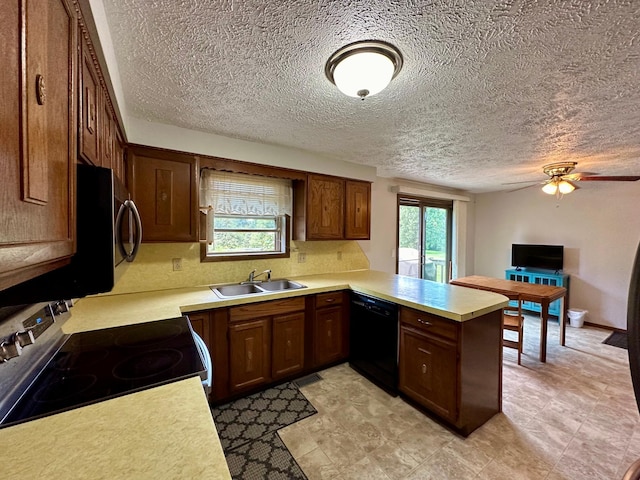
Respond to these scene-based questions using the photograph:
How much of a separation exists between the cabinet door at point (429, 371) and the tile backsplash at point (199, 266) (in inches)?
56.4

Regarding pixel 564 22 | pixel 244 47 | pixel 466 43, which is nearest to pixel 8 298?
pixel 244 47

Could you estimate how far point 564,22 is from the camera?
3.58ft

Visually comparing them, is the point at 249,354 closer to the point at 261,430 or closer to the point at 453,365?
the point at 261,430

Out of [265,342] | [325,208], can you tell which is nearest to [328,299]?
[265,342]

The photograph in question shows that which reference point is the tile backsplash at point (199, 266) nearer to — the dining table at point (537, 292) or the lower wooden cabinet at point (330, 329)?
the lower wooden cabinet at point (330, 329)

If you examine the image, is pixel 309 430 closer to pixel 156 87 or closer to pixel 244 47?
pixel 244 47

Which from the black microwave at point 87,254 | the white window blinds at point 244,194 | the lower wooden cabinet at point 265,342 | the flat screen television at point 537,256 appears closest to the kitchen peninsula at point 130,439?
the black microwave at point 87,254

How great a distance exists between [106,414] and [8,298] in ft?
1.70

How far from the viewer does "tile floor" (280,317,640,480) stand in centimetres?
163

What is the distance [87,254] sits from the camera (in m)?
0.90

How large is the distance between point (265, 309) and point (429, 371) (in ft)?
4.58

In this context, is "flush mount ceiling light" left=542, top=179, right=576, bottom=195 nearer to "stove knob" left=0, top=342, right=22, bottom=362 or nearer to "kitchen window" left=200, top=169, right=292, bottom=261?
"kitchen window" left=200, top=169, right=292, bottom=261

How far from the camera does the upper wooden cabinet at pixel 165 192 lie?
2.12 metres

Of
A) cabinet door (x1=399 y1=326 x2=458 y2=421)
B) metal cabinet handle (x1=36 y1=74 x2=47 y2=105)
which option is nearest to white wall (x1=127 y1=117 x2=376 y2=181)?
metal cabinet handle (x1=36 y1=74 x2=47 y2=105)
